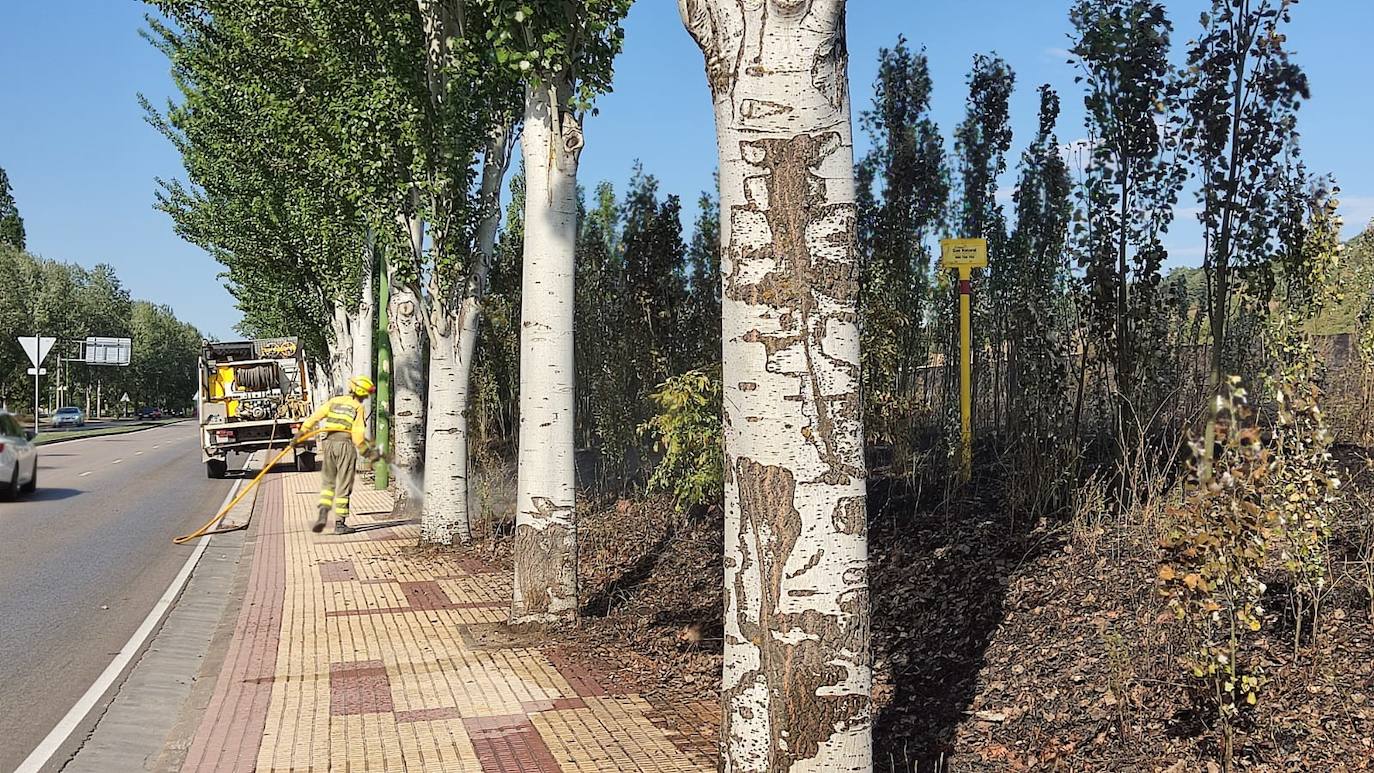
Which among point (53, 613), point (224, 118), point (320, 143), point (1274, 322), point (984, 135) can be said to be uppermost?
point (224, 118)

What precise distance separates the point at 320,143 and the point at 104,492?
11562 mm

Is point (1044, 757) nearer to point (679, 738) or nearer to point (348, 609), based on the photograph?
point (679, 738)

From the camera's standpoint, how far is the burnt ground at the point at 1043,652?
5055 mm

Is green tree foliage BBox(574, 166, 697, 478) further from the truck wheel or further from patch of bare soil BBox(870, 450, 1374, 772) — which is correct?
the truck wheel

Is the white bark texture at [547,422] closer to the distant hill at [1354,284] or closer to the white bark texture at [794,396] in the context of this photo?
the white bark texture at [794,396]

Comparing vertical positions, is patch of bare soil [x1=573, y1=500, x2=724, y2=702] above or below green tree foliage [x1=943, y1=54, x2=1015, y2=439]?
below

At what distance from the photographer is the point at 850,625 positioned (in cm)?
408

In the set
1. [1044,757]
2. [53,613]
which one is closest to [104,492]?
[53,613]

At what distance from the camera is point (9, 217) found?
100 metres

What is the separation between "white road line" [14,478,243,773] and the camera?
678 cm

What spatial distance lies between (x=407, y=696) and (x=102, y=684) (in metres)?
2.71

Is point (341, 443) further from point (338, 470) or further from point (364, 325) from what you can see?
point (364, 325)

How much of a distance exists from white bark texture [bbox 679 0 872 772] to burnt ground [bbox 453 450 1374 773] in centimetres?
126

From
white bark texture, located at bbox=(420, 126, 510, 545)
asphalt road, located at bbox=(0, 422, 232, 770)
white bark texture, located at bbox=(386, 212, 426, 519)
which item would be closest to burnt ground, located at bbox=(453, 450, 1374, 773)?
asphalt road, located at bbox=(0, 422, 232, 770)
